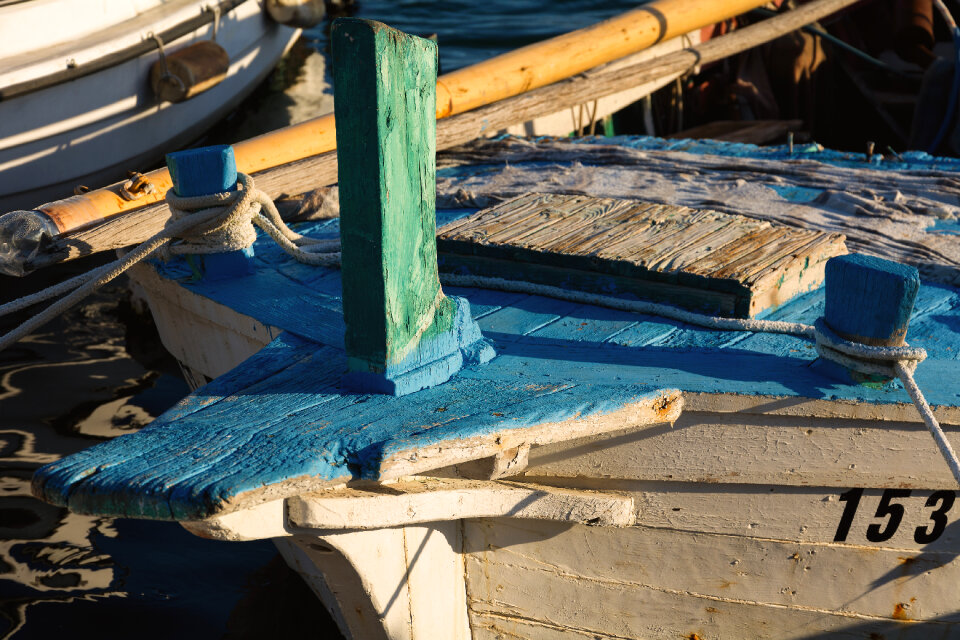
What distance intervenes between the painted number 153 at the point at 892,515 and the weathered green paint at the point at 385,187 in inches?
44.1

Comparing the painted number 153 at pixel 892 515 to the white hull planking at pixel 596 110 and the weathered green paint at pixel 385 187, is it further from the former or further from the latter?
the white hull planking at pixel 596 110

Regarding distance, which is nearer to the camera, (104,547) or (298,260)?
(298,260)

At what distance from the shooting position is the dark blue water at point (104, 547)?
3.55m

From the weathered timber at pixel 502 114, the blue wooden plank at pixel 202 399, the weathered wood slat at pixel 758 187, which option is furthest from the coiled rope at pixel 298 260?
the weathered wood slat at pixel 758 187

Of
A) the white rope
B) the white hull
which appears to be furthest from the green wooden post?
the white rope

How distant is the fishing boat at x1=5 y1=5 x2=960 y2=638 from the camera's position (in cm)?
197

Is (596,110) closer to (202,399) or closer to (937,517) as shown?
(937,517)

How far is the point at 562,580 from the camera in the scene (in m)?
2.57

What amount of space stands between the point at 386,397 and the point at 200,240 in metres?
1.17

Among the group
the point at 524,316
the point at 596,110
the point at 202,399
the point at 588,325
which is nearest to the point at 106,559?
the point at 202,399

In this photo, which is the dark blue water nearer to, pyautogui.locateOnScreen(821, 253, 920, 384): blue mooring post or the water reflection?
the water reflection

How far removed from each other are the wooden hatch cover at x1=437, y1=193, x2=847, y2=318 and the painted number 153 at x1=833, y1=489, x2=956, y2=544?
551 mm

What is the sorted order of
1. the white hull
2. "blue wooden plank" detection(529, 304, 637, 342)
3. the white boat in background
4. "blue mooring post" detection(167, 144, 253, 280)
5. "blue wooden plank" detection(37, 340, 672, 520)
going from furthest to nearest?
the white boat in background, "blue mooring post" detection(167, 144, 253, 280), "blue wooden plank" detection(529, 304, 637, 342), the white hull, "blue wooden plank" detection(37, 340, 672, 520)

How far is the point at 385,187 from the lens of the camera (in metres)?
1.99
